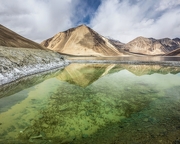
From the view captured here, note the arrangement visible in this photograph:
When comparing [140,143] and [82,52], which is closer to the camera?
[140,143]

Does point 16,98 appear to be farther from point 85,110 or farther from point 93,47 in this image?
point 93,47

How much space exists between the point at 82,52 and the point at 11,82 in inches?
5496

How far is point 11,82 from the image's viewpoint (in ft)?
54.3

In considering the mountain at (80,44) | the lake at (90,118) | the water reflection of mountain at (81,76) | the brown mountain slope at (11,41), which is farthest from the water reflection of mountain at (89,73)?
the mountain at (80,44)

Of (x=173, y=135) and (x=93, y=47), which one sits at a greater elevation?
(x=93, y=47)

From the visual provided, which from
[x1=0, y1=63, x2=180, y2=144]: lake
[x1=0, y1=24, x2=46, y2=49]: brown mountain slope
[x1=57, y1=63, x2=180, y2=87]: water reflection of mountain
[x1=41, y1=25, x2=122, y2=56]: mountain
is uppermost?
[x1=41, y1=25, x2=122, y2=56]: mountain

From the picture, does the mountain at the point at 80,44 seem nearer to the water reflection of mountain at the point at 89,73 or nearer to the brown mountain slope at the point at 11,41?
the brown mountain slope at the point at 11,41

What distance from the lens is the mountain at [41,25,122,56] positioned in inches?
6197

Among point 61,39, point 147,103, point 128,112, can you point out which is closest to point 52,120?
A: point 128,112

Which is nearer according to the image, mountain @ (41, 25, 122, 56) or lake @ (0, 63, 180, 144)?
lake @ (0, 63, 180, 144)

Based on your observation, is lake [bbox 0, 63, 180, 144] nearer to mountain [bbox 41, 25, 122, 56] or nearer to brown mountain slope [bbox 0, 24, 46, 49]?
brown mountain slope [bbox 0, 24, 46, 49]

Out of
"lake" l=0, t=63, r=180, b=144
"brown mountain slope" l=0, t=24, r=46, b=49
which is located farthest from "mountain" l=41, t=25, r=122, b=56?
"lake" l=0, t=63, r=180, b=144

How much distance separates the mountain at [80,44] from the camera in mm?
157413

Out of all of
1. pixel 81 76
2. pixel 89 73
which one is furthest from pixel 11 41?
pixel 81 76
